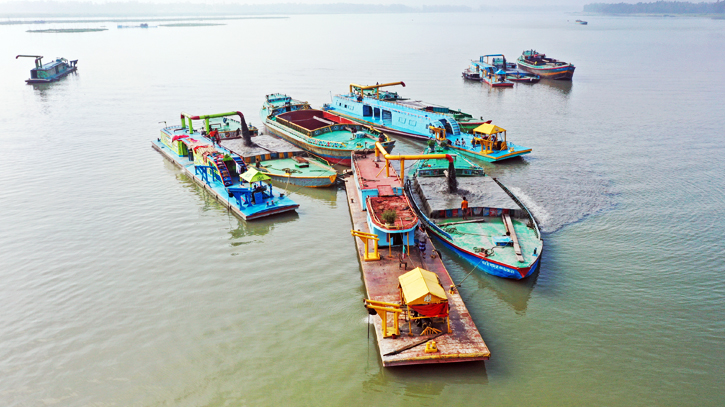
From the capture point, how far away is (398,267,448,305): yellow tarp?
1655 centimetres

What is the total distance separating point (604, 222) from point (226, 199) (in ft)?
81.6

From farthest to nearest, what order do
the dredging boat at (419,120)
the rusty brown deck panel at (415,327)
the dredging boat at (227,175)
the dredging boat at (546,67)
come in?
the dredging boat at (546,67) < the dredging boat at (419,120) < the dredging boat at (227,175) < the rusty brown deck panel at (415,327)

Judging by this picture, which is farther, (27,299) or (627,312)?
(27,299)

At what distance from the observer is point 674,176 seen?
122ft

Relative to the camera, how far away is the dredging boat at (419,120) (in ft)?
141

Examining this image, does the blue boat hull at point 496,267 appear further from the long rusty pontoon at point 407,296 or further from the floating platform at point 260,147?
the floating platform at point 260,147

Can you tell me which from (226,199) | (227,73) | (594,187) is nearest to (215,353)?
(226,199)

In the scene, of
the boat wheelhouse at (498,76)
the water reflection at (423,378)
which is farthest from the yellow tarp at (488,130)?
the boat wheelhouse at (498,76)

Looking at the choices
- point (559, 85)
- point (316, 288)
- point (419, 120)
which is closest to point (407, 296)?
point (316, 288)

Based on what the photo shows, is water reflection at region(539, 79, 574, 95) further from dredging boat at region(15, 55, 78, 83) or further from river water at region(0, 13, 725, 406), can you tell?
dredging boat at region(15, 55, 78, 83)

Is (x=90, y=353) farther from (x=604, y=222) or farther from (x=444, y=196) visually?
(x=604, y=222)

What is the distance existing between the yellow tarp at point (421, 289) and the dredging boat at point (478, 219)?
6141 mm

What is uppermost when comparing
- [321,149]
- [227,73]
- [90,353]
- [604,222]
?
[227,73]

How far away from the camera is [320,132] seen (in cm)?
4366
